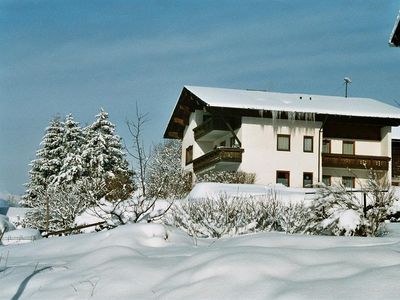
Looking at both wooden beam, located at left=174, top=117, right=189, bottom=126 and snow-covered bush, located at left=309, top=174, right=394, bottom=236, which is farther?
wooden beam, located at left=174, top=117, right=189, bottom=126

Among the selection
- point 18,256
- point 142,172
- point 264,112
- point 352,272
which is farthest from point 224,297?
point 264,112

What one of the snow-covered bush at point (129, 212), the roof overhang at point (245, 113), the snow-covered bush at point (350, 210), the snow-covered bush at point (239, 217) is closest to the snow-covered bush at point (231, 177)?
the roof overhang at point (245, 113)

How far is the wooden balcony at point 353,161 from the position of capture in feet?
121

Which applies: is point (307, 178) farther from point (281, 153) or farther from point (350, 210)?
point (350, 210)

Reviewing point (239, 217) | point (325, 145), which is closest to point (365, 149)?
point (325, 145)

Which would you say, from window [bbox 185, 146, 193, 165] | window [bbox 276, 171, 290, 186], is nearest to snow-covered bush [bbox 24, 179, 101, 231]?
window [bbox 185, 146, 193, 165]

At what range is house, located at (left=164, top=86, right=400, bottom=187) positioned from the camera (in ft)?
117

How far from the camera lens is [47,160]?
46.3m

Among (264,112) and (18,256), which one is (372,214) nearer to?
(18,256)

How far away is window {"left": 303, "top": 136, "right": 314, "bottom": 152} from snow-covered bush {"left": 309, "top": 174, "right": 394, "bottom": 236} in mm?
23066

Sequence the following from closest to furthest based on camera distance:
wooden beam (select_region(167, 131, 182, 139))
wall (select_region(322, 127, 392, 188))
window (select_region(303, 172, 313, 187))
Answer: window (select_region(303, 172, 313, 187))
wall (select_region(322, 127, 392, 188))
wooden beam (select_region(167, 131, 182, 139))

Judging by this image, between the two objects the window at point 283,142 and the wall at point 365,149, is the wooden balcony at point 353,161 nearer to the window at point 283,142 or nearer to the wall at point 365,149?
the wall at point 365,149

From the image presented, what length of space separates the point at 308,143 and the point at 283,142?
1610 mm

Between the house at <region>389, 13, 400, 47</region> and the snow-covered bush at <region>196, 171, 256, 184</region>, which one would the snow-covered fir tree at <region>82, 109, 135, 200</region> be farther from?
the house at <region>389, 13, 400, 47</region>
